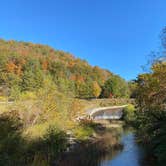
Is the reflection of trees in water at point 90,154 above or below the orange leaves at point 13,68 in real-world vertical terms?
below

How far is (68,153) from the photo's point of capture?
47.5 ft

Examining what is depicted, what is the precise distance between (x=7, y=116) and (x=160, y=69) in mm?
8965

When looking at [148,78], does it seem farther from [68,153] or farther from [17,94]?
[17,94]

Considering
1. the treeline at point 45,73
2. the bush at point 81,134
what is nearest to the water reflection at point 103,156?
the bush at point 81,134

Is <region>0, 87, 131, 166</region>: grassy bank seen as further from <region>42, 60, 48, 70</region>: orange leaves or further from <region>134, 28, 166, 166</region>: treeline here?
<region>42, 60, 48, 70</region>: orange leaves

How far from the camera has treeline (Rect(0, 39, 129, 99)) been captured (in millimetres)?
61812

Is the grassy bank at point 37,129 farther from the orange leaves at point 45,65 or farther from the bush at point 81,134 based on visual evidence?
the orange leaves at point 45,65

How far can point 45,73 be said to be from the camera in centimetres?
7594

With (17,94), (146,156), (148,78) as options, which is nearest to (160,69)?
(148,78)

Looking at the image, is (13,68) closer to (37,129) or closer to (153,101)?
(37,129)

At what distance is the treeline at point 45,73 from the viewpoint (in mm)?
61812

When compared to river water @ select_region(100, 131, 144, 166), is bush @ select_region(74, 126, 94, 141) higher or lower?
higher

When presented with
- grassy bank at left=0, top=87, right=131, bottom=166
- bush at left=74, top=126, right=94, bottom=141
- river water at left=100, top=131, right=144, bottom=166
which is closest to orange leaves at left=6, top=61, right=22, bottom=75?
bush at left=74, top=126, right=94, bottom=141

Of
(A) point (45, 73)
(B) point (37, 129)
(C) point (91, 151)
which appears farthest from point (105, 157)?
(A) point (45, 73)
